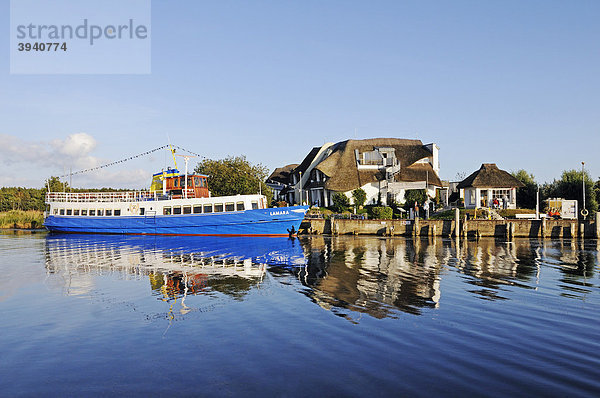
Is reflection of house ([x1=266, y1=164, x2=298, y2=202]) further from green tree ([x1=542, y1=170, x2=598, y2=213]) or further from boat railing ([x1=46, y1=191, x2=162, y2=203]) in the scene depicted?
green tree ([x1=542, y1=170, x2=598, y2=213])

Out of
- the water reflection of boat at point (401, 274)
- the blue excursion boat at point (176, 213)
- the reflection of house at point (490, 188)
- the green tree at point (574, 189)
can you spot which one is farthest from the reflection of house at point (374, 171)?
the water reflection of boat at point (401, 274)

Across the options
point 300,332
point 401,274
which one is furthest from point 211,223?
point 300,332

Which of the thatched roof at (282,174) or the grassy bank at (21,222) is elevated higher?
the thatched roof at (282,174)

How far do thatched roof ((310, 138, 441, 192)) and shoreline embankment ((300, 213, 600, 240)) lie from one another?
521 inches

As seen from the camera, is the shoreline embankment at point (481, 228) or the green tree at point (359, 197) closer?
the shoreline embankment at point (481, 228)

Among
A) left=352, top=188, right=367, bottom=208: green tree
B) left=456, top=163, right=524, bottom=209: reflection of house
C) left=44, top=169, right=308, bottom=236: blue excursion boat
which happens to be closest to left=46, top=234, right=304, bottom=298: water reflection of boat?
left=44, top=169, right=308, bottom=236: blue excursion boat

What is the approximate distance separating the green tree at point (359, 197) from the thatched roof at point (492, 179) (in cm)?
1421

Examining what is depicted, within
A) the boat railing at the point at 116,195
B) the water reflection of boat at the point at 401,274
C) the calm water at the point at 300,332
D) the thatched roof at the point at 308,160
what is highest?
the thatched roof at the point at 308,160

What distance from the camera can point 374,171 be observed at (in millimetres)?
66000

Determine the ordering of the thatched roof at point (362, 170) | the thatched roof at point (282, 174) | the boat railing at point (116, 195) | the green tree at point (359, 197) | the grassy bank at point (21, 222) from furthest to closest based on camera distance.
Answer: the thatched roof at point (282, 174) < the grassy bank at point (21, 222) < the thatched roof at point (362, 170) < the green tree at point (359, 197) < the boat railing at point (116, 195)

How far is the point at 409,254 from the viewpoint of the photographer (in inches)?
1176

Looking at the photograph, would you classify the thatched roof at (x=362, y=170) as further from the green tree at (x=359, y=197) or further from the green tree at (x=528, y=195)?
the green tree at (x=528, y=195)

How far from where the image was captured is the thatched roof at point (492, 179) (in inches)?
2260

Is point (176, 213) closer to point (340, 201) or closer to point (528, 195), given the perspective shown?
point (340, 201)
